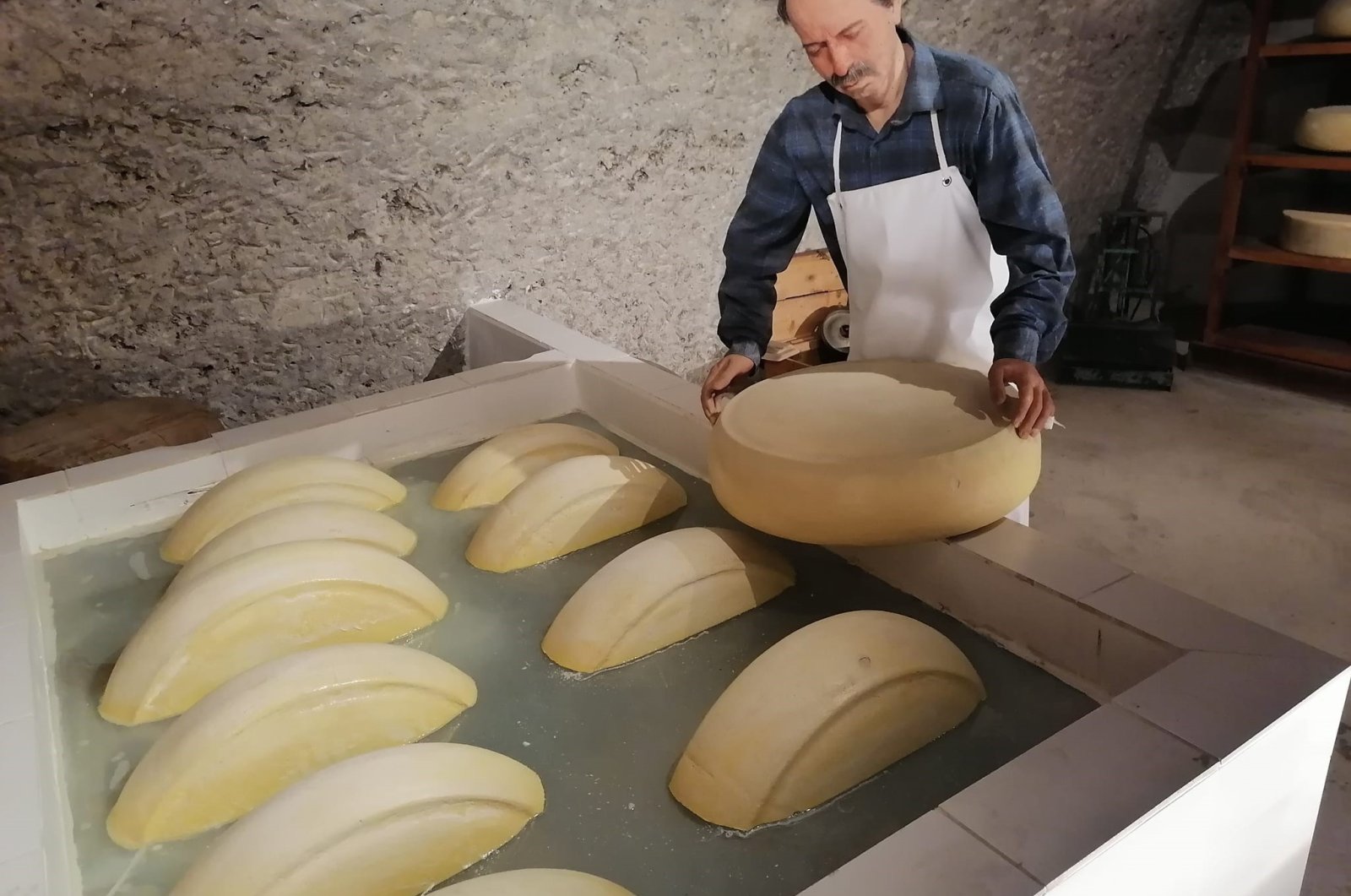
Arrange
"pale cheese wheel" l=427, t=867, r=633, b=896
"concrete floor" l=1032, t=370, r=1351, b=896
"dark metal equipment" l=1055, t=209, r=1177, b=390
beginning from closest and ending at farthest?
"pale cheese wheel" l=427, t=867, r=633, b=896 < "concrete floor" l=1032, t=370, r=1351, b=896 < "dark metal equipment" l=1055, t=209, r=1177, b=390

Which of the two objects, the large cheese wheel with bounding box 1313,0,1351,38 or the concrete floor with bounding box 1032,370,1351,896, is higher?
the large cheese wheel with bounding box 1313,0,1351,38

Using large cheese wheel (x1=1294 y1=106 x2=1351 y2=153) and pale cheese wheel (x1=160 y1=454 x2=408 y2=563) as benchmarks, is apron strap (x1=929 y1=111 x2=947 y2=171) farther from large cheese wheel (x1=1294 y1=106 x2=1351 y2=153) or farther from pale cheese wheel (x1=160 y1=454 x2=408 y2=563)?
large cheese wheel (x1=1294 y1=106 x2=1351 y2=153)

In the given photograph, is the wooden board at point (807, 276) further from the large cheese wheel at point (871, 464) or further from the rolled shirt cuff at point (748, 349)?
the large cheese wheel at point (871, 464)

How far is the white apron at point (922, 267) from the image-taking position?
56.5 inches

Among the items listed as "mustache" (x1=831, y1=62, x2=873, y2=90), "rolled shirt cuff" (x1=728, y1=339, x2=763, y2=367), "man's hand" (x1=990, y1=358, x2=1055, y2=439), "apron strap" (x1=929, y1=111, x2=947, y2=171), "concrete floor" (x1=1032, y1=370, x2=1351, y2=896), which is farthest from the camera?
"concrete floor" (x1=1032, y1=370, x2=1351, y2=896)

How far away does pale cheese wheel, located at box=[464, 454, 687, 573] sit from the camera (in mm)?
1252

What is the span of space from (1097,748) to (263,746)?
29.6 inches

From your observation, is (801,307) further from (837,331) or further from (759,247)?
(759,247)

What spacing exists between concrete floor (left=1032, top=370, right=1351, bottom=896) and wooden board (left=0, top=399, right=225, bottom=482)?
84.1 inches

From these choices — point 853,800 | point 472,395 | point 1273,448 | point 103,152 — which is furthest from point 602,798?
point 1273,448

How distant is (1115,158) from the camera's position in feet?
13.5

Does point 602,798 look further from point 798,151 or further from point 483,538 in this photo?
point 798,151

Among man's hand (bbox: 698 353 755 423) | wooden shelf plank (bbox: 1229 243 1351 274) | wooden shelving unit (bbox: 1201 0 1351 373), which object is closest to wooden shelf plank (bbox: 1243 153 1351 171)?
wooden shelving unit (bbox: 1201 0 1351 373)

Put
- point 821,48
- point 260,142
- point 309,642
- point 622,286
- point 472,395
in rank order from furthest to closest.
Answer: point 622,286 < point 260,142 < point 472,395 < point 821,48 < point 309,642
